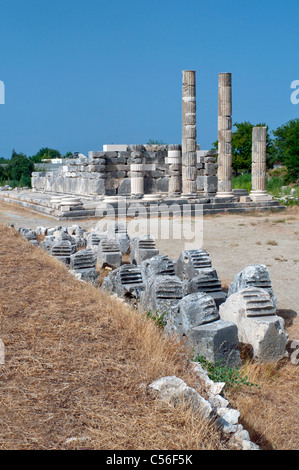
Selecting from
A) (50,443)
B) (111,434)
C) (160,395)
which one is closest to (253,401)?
(160,395)

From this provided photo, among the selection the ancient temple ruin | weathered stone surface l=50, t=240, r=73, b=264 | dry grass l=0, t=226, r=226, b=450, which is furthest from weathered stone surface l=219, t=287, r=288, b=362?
the ancient temple ruin

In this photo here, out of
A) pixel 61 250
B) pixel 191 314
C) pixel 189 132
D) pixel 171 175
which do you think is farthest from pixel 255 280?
pixel 171 175

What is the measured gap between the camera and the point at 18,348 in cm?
446

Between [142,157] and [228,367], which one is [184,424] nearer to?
[228,367]

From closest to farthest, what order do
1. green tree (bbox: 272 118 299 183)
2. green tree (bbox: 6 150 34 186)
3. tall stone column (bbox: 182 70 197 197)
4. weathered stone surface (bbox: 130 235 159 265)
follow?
weathered stone surface (bbox: 130 235 159 265)
tall stone column (bbox: 182 70 197 197)
green tree (bbox: 272 118 299 183)
green tree (bbox: 6 150 34 186)

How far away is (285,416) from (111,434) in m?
1.86

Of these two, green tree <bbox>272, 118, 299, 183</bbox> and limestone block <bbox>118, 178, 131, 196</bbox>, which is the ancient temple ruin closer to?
limestone block <bbox>118, 178, 131, 196</bbox>

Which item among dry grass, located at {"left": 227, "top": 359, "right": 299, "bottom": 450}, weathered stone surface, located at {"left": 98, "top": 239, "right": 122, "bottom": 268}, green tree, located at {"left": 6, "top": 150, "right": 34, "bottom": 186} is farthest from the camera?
green tree, located at {"left": 6, "top": 150, "right": 34, "bottom": 186}

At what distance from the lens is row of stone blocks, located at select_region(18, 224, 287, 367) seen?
522 cm

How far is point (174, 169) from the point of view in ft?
81.3

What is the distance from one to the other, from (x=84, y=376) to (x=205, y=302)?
6.45 ft

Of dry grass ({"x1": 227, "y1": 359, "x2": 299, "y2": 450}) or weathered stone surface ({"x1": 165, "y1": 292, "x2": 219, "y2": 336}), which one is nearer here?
dry grass ({"x1": 227, "y1": 359, "x2": 299, "y2": 450})

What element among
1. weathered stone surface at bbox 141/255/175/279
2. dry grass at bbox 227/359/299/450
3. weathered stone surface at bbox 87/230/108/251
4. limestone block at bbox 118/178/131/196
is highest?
limestone block at bbox 118/178/131/196

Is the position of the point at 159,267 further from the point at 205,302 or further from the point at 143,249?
the point at 205,302
